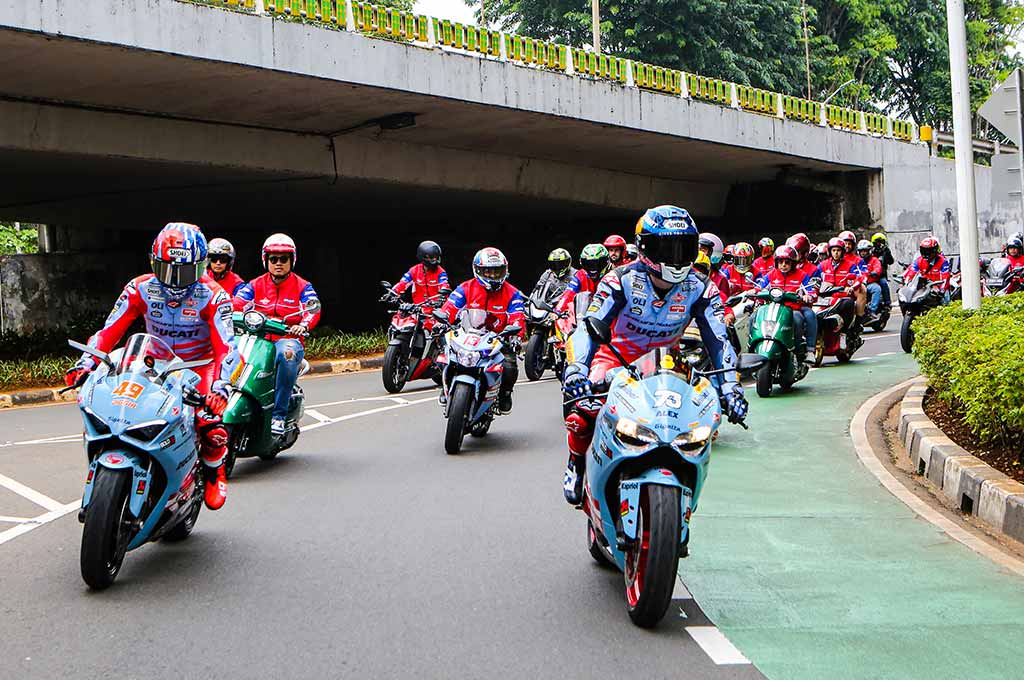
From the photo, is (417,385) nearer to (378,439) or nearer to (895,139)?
(378,439)

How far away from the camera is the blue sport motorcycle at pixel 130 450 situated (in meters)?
5.71

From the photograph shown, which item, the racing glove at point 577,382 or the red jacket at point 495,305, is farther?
the red jacket at point 495,305

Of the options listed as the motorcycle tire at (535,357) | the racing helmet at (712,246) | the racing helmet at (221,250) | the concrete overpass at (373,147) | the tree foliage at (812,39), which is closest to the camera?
the racing helmet at (221,250)

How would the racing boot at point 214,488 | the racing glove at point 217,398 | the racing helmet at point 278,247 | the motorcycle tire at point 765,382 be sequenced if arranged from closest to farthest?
the racing glove at point 217,398 → the racing boot at point 214,488 → the racing helmet at point 278,247 → the motorcycle tire at point 765,382

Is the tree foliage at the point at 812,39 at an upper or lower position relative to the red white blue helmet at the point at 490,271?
upper

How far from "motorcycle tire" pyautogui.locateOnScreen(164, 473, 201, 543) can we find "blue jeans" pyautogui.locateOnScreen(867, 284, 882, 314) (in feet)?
55.2

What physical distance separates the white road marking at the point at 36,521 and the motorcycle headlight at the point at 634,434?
3.95m

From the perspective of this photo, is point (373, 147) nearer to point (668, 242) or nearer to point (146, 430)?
point (668, 242)

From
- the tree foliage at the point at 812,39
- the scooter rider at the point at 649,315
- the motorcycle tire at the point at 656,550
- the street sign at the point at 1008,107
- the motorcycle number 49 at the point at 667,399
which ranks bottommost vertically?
the motorcycle tire at the point at 656,550

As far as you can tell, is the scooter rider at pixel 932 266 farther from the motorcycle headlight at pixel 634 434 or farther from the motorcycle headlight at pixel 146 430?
the motorcycle headlight at pixel 146 430

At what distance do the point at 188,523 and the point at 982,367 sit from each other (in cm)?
512

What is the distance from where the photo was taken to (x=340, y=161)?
23.8 meters

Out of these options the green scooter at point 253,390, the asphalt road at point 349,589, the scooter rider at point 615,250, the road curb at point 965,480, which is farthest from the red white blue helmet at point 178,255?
the scooter rider at point 615,250

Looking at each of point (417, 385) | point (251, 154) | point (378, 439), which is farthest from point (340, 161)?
point (378, 439)
